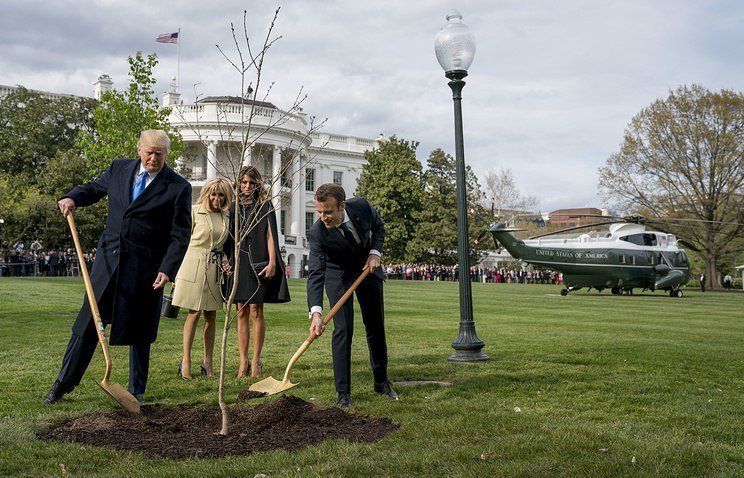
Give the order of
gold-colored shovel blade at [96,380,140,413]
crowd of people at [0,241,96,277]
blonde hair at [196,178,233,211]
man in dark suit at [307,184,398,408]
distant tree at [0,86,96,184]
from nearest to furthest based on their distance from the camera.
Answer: gold-colored shovel blade at [96,380,140,413] → man in dark suit at [307,184,398,408] → blonde hair at [196,178,233,211] → crowd of people at [0,241,96,277] → distant tree at [0,86,96,184]

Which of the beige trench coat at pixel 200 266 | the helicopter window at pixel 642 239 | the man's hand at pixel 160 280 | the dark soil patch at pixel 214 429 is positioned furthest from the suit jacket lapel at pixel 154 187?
the helicopter window at pixel 642 239

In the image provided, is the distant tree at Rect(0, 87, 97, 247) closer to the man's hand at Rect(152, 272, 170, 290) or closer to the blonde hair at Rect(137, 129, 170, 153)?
the blonde hair at Rect(137, 129, 170, 153)

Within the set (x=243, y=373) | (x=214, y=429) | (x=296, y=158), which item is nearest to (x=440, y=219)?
(x=296, y=158)

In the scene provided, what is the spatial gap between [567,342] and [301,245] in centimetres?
5878

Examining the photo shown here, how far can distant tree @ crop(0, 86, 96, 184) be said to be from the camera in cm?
5719

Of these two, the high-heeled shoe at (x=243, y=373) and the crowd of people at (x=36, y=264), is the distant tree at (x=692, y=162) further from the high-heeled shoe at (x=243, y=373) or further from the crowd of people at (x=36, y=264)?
the high-heeled shoe at (x=243, y=373)

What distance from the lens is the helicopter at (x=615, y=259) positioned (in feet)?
112

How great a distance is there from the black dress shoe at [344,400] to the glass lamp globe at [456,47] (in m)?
5.16

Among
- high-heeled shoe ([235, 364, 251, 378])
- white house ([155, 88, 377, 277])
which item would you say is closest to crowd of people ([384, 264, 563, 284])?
white house ([155, 88, 377, 277])

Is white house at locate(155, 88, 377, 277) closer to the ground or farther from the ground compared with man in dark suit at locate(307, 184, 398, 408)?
farther from the ground

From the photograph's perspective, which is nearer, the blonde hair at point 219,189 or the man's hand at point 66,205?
the man's hand at point 66,205

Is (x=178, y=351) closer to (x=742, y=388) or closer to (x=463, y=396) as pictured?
(x=463, y=396)

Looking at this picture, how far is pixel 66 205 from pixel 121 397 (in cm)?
169

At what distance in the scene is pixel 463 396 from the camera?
6.72 m
